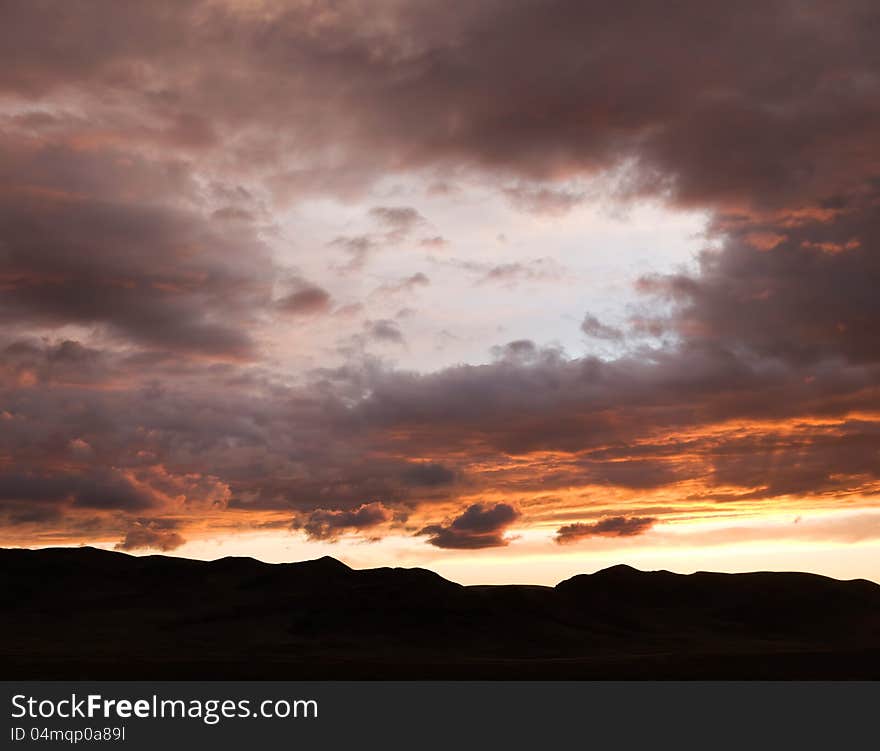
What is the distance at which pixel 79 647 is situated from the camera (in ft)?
554

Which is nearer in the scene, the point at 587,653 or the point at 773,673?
the point at 773,673
